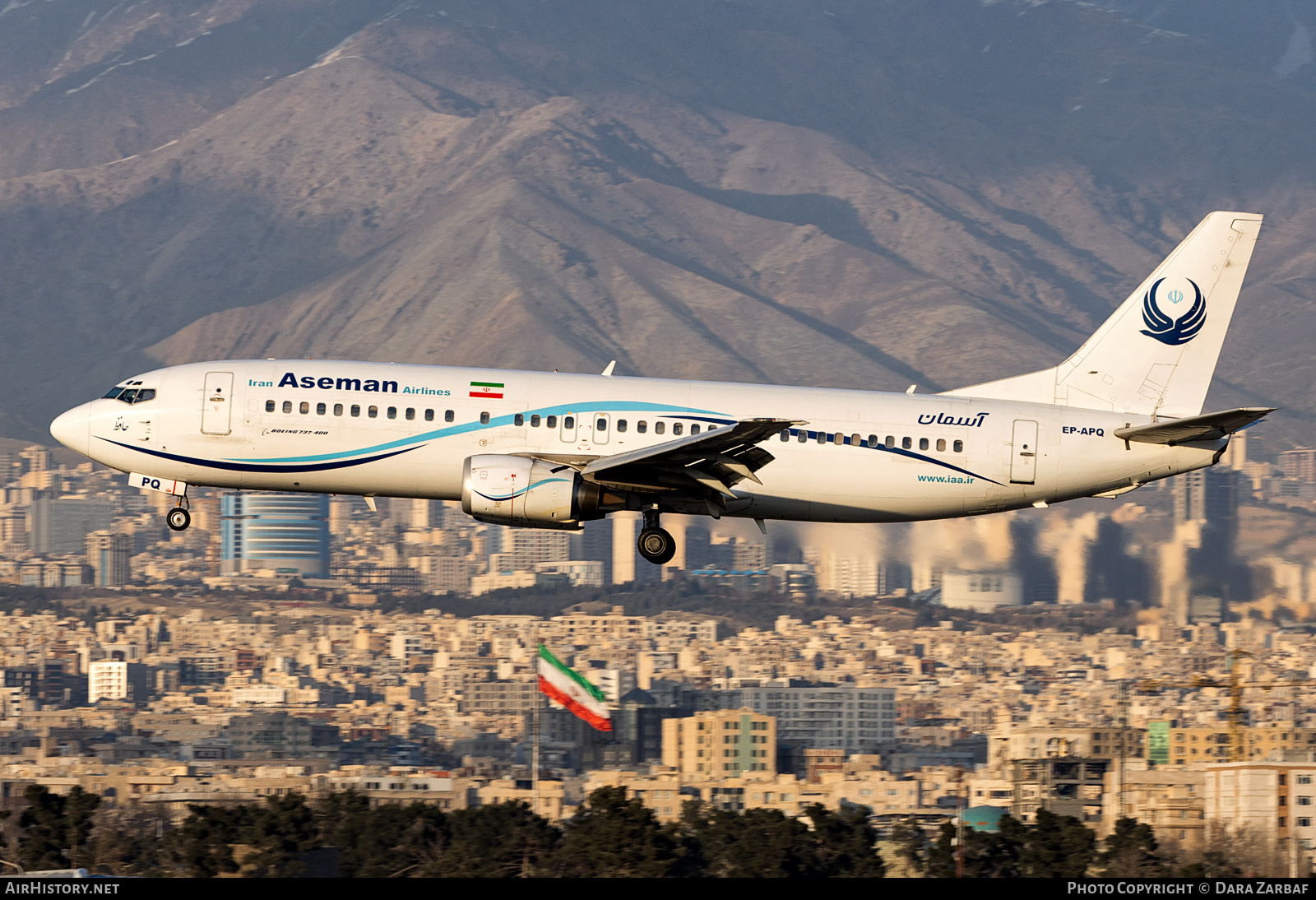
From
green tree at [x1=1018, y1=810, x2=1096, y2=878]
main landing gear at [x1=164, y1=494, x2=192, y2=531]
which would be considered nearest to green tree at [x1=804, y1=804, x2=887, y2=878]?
green tree at [x1=1018, y1=810, x2=1096, y2=878]

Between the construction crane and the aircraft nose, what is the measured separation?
8455 cm

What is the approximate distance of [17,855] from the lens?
72.4m

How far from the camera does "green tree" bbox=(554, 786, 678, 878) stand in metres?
69.4

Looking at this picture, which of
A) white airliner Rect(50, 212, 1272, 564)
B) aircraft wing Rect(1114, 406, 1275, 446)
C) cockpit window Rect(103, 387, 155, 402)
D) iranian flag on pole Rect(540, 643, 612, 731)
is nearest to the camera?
aircraft wing Rect(1114, 406, 1275, 446)

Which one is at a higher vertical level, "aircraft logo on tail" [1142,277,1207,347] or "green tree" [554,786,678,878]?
"aircraft logo on tail" [1142,277,1207,347]

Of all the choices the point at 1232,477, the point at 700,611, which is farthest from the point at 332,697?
the point at 1232,477

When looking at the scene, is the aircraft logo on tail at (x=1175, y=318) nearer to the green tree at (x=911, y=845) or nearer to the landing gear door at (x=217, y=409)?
the landing gear door at (x=217, y=409)

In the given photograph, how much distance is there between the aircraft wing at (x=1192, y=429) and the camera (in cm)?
4272

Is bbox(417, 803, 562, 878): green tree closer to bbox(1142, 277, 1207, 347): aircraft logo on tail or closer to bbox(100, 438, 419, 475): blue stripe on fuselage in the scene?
bbox(100, 438, 419, 475): blue stripe on fuselage

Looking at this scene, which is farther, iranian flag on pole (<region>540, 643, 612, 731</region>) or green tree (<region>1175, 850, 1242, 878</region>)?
iranian flag on pole (<region>540, 643, 612, 731</region>)

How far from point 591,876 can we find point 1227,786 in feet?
147

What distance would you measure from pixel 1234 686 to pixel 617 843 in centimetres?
6214

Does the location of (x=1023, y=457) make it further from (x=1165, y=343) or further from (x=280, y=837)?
(x=280, y=837)
